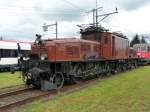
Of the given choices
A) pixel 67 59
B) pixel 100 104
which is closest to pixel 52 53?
pixel 67 59

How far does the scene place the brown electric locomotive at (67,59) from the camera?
1415 centimetres

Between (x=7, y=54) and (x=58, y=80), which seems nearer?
(x=58, y=80)

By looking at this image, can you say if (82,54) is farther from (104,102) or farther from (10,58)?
(10,58)

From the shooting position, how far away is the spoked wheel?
47.5 ft

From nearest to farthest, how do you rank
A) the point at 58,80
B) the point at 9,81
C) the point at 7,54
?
the point at 58,80, the point at 9,81, the point at 7,54

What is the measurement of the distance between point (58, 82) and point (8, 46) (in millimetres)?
15793

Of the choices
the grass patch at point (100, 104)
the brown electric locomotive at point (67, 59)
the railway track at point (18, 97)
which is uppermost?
the brown electric locomotive at point (67, 59)

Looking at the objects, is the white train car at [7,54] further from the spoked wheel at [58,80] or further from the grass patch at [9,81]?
the spoked wheel at [58,80]

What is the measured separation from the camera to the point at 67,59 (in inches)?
594

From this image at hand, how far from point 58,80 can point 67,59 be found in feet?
3.99

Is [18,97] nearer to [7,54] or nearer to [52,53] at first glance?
[52,53]

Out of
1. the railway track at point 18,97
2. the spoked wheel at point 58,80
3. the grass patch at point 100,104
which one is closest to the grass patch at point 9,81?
the railway track at point 18,97

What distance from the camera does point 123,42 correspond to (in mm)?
25031

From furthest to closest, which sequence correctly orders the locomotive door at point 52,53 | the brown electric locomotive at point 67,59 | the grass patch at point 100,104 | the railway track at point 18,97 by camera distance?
the locomotive door at point 52,53
the brown electric locomotive at point 67,59
the railway track at point 18,97
the grass patch at point 100,104
